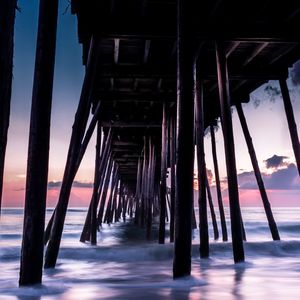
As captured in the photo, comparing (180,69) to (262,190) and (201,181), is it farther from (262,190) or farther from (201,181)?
(262,190)

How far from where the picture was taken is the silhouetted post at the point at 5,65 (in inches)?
89.1

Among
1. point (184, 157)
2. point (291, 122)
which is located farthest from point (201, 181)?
point (184, 157)

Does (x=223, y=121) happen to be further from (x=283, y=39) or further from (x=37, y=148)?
(x=37, y=148)

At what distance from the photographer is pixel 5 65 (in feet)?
7.53

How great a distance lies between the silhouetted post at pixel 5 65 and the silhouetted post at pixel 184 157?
1.90 m

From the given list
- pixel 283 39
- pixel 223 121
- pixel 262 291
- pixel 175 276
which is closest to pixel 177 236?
pixel 175 276

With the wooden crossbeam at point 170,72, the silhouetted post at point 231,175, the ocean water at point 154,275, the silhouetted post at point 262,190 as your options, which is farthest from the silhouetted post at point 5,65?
the silhouetted post at point 262,190

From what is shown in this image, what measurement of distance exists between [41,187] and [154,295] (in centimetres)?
142

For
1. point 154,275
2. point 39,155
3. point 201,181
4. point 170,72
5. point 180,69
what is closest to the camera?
point 39,155

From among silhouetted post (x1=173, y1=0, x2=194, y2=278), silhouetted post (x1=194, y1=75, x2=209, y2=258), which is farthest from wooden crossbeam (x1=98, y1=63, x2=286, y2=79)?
silhouetted post (x1=173, y1=0, x2=194, y2=278)

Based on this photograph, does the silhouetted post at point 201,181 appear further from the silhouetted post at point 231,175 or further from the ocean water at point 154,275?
the silhouetted post at point 231,175

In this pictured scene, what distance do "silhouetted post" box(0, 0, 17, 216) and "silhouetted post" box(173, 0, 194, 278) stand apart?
1.90 meters

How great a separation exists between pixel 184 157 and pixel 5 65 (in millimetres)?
2042

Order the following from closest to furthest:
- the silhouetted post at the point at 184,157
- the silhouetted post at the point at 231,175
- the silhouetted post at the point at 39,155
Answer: the silhouetted post at the point at 39,155
the silhouetted post at the point at 184,157
the silhouetted post at the point at 231,175
